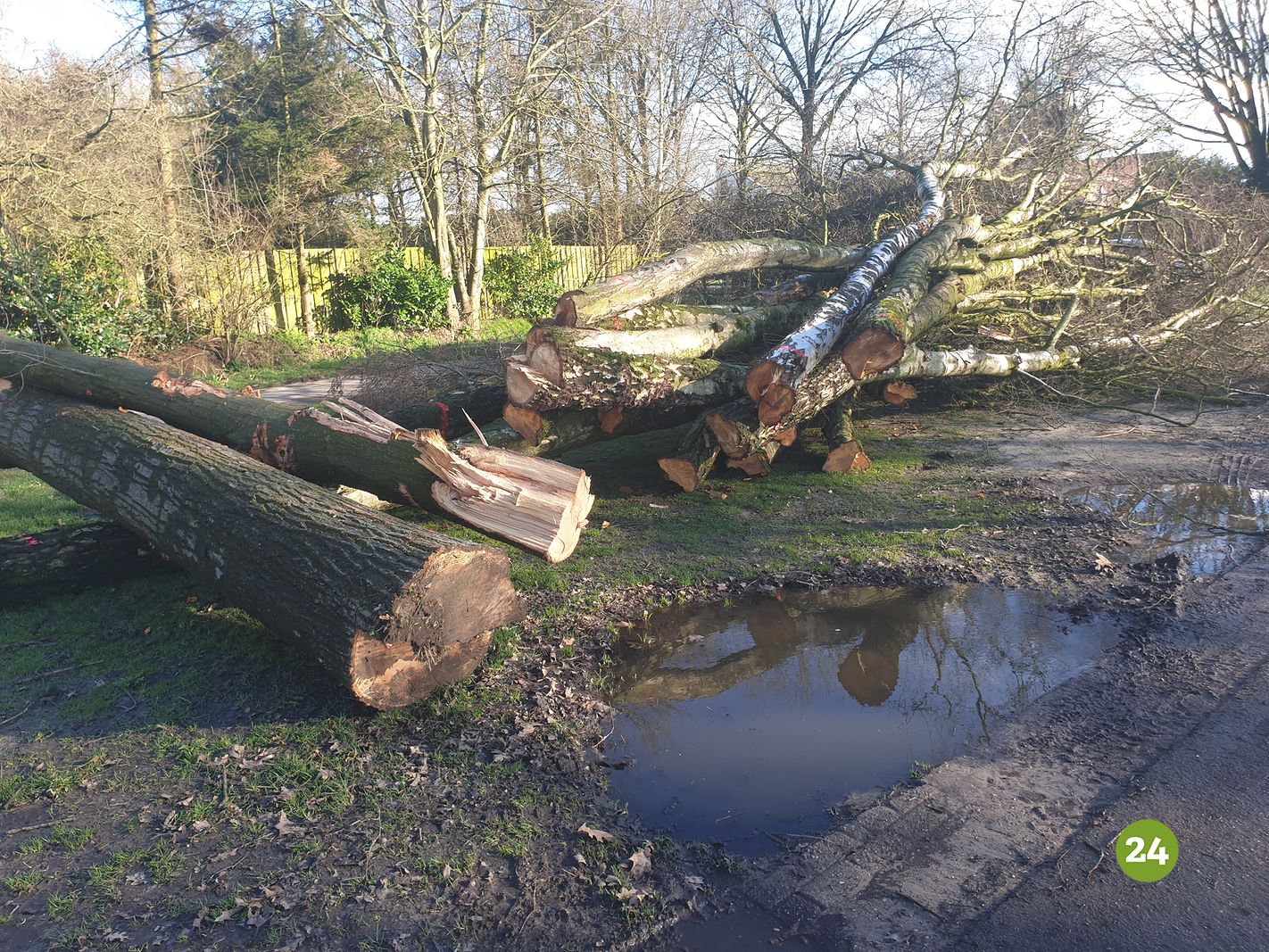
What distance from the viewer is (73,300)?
12508 millimetres

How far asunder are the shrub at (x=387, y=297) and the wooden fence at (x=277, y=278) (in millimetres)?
290

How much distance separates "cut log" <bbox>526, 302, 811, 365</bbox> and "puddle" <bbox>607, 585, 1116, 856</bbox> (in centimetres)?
246

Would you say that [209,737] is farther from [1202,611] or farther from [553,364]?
[1202,611]

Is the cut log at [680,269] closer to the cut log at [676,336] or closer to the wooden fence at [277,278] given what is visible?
the cut log at [676,336]

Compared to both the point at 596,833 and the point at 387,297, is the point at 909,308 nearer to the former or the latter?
the point at 596,833

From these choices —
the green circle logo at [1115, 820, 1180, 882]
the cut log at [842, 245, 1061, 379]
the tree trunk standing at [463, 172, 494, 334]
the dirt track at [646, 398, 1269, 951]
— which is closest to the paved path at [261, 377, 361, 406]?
the tree trunk standing at [463, 172, 494, 334]

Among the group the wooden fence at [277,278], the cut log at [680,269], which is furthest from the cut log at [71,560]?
the wooden fence at [277,278]

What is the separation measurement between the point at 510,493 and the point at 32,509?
5163 mm

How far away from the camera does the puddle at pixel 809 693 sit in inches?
137

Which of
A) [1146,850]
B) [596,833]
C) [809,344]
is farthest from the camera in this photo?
[809,344]

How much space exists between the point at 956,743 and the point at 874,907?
122cm

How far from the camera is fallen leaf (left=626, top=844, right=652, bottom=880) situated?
117 inches

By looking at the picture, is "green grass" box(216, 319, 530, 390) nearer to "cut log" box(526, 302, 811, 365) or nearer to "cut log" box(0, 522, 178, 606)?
"cut log" box(526, 302, 811, 365)

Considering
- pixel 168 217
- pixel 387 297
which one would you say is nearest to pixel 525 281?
pixel 387 297
